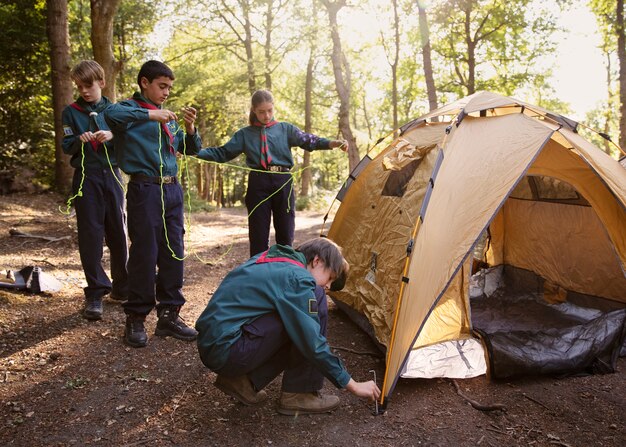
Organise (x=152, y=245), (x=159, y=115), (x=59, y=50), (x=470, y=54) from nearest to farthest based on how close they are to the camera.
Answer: (x=159, y=115) → (x=152, y=245) → (x=59, y=50) → (x=470, y=54)

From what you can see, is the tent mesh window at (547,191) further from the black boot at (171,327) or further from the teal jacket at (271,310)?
the black boot at (171,327)

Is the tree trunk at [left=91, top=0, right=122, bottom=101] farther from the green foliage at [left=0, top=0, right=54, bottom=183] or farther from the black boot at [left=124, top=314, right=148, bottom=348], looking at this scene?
the green foliage at [left=0, top=0, right=54, bottom=183]

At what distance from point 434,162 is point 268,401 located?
2.11 metres

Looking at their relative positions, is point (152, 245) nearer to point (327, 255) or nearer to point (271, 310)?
point (271, 310)

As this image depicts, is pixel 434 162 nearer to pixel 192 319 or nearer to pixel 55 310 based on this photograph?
pixel 192 319

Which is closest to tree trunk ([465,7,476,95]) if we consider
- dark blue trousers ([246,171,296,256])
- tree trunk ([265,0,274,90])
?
tree trunk ([265,0,274,90])

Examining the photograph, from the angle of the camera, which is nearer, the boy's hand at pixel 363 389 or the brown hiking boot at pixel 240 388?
the boy's hand at pixel 363 389

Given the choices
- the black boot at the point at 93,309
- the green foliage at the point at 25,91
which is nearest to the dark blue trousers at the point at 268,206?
the black boot at the point at 93,309

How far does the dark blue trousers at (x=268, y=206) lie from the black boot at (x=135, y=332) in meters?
1.24

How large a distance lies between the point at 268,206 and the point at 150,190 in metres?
1.22

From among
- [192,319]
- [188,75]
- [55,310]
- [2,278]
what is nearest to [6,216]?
[2,278]

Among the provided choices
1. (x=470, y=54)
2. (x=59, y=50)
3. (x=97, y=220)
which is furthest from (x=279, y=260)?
(x=470, y=54)

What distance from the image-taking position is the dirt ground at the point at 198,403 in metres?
2.49

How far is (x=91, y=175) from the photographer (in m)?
3.67
